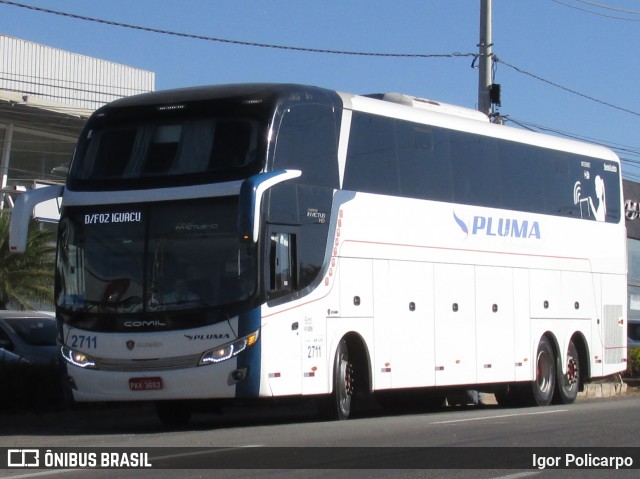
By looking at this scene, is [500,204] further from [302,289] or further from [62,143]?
[62,143]

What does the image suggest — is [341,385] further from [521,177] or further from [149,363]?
[521,177]

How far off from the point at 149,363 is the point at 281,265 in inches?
82.3

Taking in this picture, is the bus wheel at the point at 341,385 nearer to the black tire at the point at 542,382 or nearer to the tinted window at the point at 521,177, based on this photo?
the tinted window at the point at 521,177

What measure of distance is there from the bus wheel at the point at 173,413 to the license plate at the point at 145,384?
1.85m

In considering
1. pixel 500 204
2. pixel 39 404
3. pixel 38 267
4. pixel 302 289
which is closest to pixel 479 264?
pixel 500 204

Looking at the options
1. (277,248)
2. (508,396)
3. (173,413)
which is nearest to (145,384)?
(173,413)

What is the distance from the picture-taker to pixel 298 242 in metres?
15.5

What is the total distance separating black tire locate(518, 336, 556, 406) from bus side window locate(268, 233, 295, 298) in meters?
7.41

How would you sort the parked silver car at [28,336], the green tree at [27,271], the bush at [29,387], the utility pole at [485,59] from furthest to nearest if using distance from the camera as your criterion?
the green tree at [27,271], the utility pole at [485,59], the parked silver car at [28,336], the bush at [29,387]

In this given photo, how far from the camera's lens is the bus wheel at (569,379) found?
21938 mm

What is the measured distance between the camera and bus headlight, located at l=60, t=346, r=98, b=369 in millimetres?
15094

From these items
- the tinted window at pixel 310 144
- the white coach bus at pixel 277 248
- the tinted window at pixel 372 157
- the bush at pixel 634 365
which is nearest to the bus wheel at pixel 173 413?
the white coach bus at pixel 277 248

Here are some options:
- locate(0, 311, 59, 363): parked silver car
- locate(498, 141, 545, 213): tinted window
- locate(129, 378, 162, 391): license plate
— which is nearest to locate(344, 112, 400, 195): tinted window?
locate(498, 141, 545, 213): tinted window

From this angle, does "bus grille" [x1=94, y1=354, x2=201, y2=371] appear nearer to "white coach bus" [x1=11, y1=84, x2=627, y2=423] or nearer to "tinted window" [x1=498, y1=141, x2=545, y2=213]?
"white coach bus" [x1=11, y1=84, x2=627, y2=423]
